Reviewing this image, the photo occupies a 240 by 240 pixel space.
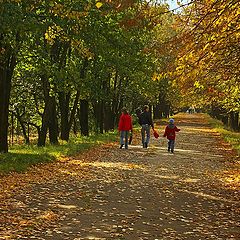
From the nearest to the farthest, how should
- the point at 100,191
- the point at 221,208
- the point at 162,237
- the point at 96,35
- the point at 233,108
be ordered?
the point at 162,237, the point at 221,208, the point at 100,191, the point at 96,35, the point at 233,108

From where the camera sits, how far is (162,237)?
22.3 ft

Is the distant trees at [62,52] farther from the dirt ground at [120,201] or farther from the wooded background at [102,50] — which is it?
the dirt ground at [120,201]

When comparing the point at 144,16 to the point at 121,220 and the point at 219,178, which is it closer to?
the point at 121,220

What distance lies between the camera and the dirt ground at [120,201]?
23.1 feet

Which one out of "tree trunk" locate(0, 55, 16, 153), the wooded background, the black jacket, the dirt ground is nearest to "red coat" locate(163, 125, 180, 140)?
the black jacket

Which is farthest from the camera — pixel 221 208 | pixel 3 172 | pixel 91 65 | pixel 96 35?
pixel 91 65

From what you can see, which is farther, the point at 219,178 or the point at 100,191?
the point at 219,178

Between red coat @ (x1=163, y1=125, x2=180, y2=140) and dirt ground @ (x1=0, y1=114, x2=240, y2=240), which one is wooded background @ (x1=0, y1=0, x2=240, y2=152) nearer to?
red coat @ (x1=163, y1=125, x2=180, y2=140)

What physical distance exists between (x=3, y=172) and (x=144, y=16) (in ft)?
20.8

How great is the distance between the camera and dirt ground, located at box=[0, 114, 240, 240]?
7.04 meters

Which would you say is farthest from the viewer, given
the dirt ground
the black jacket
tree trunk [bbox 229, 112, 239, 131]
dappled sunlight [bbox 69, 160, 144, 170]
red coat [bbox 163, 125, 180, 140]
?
tree trunk [bbox 229, 112, 239, 131]

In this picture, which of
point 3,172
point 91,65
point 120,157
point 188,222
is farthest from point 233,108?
point 188,222

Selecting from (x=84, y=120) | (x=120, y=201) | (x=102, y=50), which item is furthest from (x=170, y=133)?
(x=120, y=201)

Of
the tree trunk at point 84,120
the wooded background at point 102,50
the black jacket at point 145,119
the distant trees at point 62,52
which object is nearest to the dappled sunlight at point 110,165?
the wooded background at point 102,50
